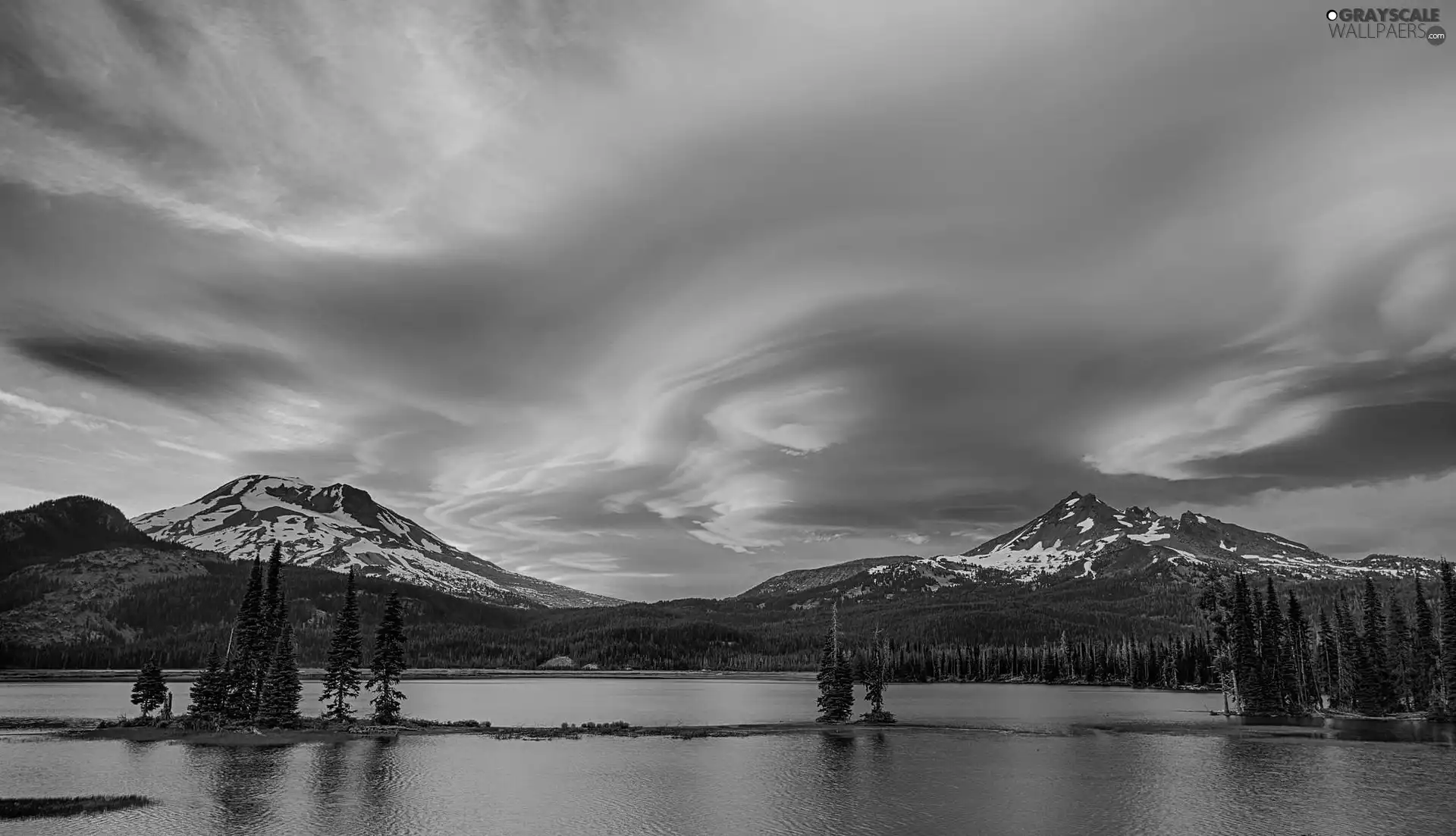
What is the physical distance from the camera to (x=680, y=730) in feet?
379

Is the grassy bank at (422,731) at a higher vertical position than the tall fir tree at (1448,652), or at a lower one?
lower

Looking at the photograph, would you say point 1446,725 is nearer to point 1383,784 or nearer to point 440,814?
point 1383,784

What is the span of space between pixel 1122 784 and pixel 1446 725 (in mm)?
78997

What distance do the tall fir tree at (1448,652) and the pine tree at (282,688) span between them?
153 m

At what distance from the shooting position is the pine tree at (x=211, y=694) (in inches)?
4277


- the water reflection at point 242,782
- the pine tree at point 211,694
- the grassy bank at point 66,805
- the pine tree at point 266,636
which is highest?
the pine tree at point 266,636

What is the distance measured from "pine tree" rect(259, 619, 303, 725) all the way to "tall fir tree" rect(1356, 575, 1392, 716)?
152 m

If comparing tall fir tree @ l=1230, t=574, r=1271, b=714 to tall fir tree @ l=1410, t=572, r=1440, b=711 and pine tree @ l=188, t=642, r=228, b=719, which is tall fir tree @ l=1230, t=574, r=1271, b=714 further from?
pine tree @ l=188, t=642, r=228, b=719

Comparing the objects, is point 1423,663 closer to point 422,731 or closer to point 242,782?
point 422,731

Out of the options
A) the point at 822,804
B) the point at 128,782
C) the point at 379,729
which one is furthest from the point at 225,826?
the point at 379,729

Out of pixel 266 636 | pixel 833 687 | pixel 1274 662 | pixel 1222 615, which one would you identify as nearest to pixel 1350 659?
pixel 1274 662

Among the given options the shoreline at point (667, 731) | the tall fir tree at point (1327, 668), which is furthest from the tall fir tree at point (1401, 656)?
the shoreline at point (667, 731)

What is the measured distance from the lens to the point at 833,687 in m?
124

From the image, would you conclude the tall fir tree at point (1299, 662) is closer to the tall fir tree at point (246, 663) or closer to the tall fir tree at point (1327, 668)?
the tall fir tree at point (1327, 668)
